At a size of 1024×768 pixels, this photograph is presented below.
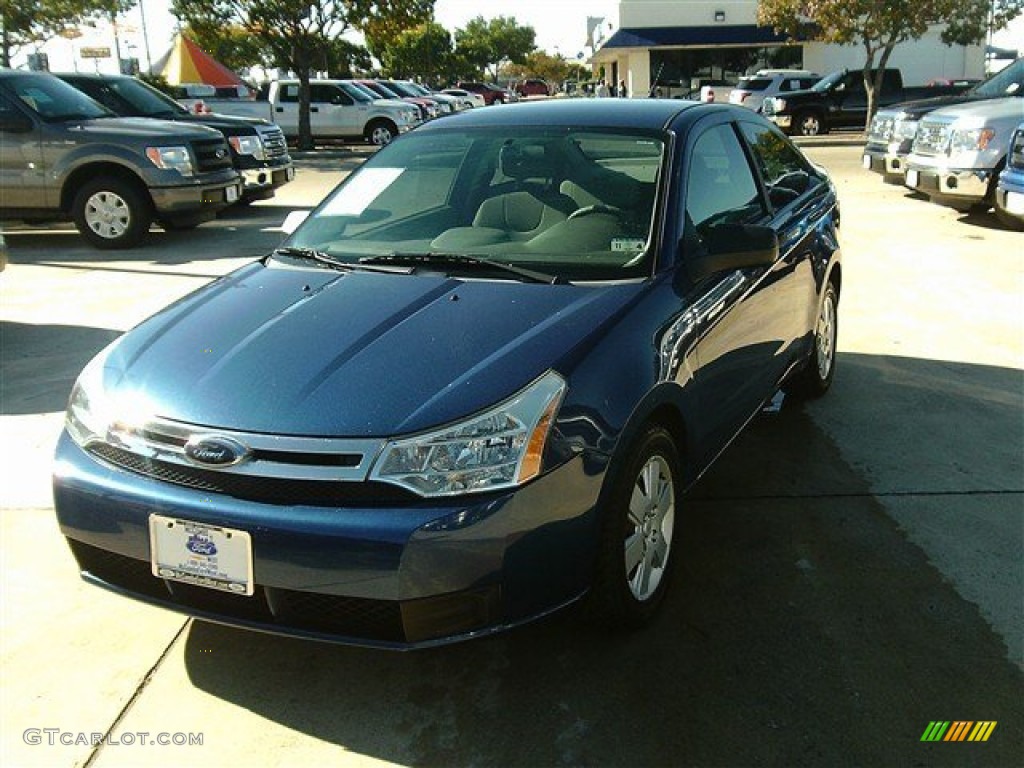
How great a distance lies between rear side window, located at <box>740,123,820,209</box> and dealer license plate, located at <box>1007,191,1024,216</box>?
502 cm

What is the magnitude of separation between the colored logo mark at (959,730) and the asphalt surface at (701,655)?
0.07 ft

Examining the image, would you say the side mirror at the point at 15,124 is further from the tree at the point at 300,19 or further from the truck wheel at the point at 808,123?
the truck wheel at the point at 808,123

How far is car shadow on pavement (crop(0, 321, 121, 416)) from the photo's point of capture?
5660mm

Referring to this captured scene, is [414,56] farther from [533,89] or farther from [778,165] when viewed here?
[778,165]

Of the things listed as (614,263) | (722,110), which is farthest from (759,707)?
(722,110)

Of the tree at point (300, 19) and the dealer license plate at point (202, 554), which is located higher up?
the tree at point (300, 19)

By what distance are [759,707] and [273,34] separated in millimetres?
25378

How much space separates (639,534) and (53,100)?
33.1ft

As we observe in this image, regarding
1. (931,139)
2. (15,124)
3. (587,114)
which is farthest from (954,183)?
(15,124)

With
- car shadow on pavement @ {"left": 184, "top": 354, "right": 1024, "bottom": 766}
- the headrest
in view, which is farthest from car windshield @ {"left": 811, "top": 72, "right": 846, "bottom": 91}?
car shadow on pavement @ {"left": 184, "top": 354, "right": 1024, "bottom": 766}

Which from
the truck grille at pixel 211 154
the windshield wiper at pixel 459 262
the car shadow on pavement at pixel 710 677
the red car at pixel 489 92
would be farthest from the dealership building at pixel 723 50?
the car shadow on pavement at pixel 710 677

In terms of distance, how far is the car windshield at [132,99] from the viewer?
12.8 meters

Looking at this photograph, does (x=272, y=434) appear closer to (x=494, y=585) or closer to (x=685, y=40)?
(x=494, y=585)

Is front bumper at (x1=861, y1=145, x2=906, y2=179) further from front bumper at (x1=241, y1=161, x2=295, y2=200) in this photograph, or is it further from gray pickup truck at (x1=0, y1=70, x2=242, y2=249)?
gray pickup truck at (x1=0, y1=70, x2=242, y2=249)
